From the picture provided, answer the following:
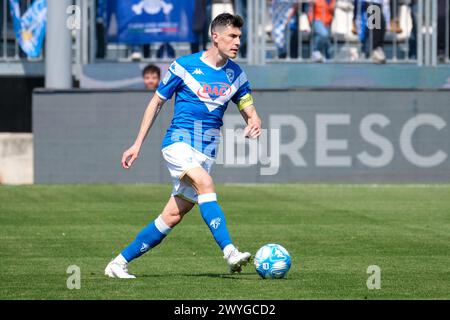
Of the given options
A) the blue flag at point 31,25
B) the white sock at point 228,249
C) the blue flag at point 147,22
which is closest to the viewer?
the white sock at point 228,249

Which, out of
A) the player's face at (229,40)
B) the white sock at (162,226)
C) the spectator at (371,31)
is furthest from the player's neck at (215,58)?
the spectator at (371,31)

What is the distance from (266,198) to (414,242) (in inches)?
230

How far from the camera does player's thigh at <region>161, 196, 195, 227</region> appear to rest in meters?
11.0

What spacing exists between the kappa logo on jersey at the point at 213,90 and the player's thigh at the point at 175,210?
0.93 m

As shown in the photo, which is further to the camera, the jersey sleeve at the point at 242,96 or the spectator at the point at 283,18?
the spectator at the point at 283,18

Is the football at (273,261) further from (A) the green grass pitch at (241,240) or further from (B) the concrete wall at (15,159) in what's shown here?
(B) the concrete wall at (15,159)

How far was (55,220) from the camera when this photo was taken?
16.5m

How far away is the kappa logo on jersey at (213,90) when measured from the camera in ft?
36.7

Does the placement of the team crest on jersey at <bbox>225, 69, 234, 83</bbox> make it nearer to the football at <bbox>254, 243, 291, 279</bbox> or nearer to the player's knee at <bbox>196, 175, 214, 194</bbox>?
the player's knee at <bbox>196, 175, 214, 194</bbox>

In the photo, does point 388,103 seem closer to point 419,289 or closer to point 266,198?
point 266,198

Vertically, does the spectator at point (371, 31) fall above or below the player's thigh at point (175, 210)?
above

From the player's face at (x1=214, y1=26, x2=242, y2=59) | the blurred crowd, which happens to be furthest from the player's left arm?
the blurred crowd

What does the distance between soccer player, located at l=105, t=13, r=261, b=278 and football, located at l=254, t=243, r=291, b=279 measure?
21cm

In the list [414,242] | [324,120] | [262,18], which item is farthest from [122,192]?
[414,242]
